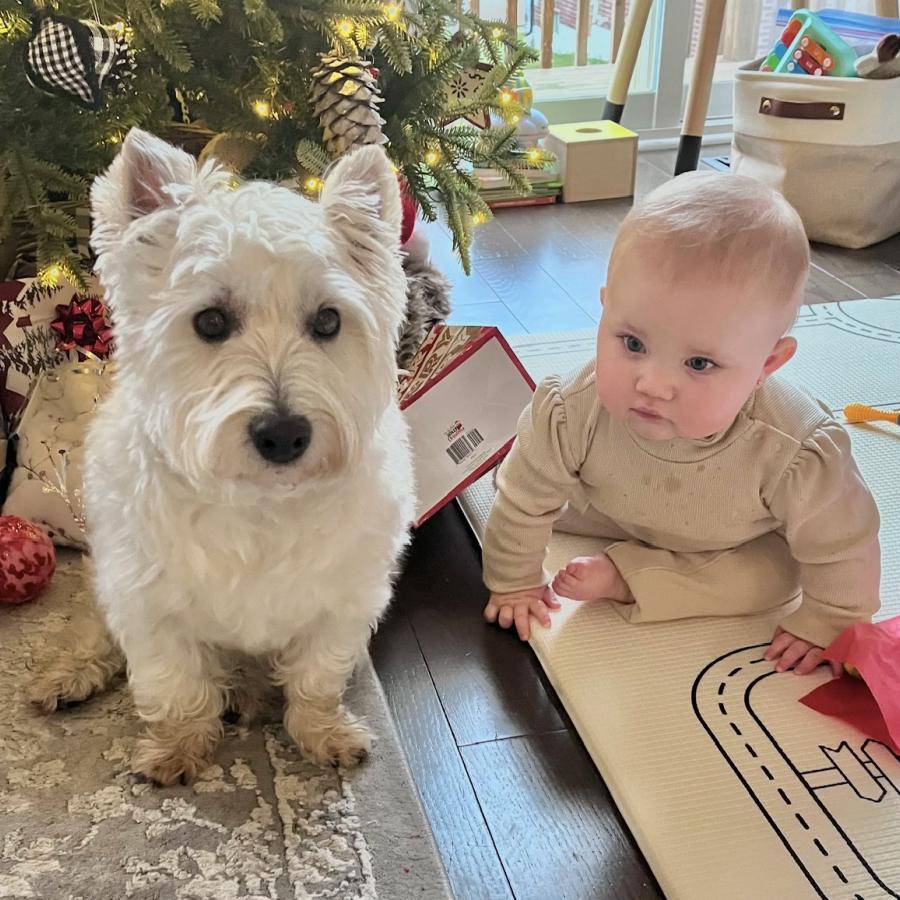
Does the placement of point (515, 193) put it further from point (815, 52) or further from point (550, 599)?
point (550, 599)

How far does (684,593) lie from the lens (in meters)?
1.47

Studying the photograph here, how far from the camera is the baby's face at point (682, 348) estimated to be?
4.01ft

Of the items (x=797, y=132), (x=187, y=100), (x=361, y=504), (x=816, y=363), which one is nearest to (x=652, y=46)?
(x=797, y=132)

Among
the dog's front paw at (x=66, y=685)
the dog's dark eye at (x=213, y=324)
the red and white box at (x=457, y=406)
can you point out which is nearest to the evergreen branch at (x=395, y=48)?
the red and white box at (x=457, y=406)

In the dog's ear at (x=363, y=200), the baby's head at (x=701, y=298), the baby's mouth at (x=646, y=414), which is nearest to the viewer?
the dog's ear at (x=363, y=200)

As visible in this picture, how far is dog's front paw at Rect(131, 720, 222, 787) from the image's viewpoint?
4.03 feet

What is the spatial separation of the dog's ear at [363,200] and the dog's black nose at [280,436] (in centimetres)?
22

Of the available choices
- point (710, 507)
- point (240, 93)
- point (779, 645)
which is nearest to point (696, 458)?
point (710, 507)

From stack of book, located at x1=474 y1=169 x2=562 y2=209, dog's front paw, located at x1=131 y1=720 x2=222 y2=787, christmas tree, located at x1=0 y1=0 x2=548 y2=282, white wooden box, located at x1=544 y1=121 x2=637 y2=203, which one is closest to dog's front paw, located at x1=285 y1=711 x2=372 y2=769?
dog's front paw, located at x1=131 y1=720 x2=222 y2=787

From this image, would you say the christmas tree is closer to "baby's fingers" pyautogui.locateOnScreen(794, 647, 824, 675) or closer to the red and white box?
the red and white box

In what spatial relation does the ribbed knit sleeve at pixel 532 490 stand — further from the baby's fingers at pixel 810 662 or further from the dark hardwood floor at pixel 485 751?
the baby's fingers at pixel 810 662

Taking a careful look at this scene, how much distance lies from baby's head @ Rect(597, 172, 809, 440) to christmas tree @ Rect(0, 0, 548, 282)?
0.51 metres

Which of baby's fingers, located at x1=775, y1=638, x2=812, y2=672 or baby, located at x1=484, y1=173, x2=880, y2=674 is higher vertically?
baby, located at x1=484, y1=173, x2=880, y2=674

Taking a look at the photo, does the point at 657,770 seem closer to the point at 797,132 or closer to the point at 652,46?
the point at 797,132
